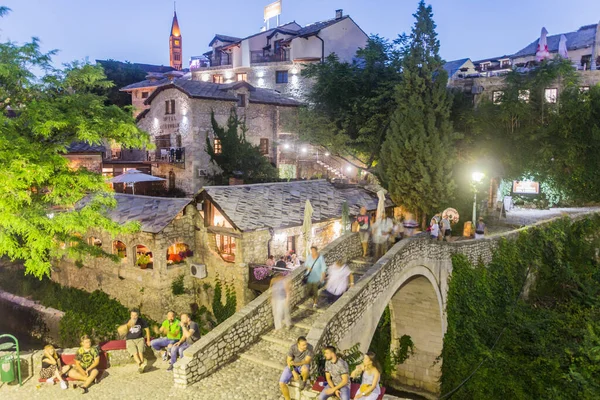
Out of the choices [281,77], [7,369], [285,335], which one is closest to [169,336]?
[285,335]

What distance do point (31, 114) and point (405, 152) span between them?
55.3 ft

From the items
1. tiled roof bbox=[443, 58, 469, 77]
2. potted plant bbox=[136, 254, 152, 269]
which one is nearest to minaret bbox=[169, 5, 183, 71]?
tiled roof bbox=[443, 58, 469, 77]

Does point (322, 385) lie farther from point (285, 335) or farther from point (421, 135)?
point (421, 135)

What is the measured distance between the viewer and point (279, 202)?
19.6 meters

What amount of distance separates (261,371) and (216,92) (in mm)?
23644

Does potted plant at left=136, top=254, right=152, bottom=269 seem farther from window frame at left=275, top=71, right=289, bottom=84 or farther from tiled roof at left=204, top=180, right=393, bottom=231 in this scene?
window frame at left=275, top=71, right=289, bottom=84

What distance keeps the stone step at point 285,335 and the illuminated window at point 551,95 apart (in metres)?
24.2

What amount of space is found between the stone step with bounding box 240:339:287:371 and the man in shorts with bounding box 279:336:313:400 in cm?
116

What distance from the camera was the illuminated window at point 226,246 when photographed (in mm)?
18812

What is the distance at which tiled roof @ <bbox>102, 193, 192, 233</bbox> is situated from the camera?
18469mm

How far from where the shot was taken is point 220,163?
2666cm

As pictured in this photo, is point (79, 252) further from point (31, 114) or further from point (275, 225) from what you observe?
point (275, 225)

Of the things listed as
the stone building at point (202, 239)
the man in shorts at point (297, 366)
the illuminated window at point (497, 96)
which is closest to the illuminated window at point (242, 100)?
the stone building at point (202, 239)

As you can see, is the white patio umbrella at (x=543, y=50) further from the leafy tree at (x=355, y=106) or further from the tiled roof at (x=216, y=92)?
the tiled roof at (x=216, y=92)
